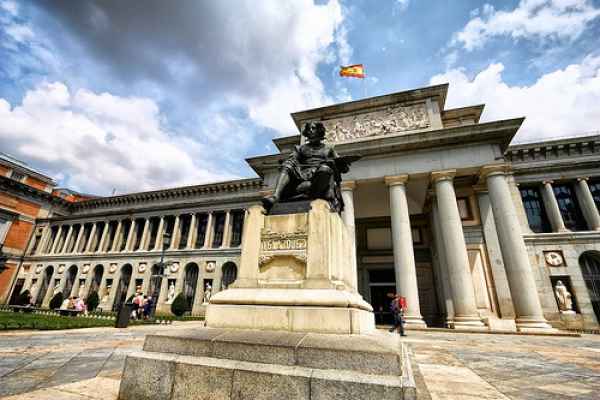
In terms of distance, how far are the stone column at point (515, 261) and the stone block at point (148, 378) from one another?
16246 mm

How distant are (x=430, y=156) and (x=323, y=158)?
14.2m

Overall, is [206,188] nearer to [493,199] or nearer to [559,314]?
[493,199]

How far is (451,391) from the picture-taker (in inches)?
120

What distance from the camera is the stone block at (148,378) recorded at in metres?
2.55

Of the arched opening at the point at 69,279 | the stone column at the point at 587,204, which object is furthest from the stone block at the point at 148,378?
the arched opening at the point at 69,279

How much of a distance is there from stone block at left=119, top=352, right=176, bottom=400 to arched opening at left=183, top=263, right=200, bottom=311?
28933 mm

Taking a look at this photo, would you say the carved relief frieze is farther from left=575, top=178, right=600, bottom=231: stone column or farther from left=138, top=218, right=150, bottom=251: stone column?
left=138, top=218, right=150, bottom=251: stone column

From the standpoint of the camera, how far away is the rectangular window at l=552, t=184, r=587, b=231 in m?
19.9

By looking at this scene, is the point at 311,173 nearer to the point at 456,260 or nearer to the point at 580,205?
the point at 456,260

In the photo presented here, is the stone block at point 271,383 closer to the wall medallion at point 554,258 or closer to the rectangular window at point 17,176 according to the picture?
the wall medallion at point 554,258

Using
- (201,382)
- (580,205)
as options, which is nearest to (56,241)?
(201,382)

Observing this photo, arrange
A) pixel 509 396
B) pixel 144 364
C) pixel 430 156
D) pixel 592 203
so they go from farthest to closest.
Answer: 1. pixel 592 203
2. pixel 430 156
3. pixel 509 396
4. pixel 144 364

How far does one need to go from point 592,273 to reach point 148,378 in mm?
26422

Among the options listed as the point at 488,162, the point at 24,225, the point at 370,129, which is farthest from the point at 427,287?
the point at 24,225
